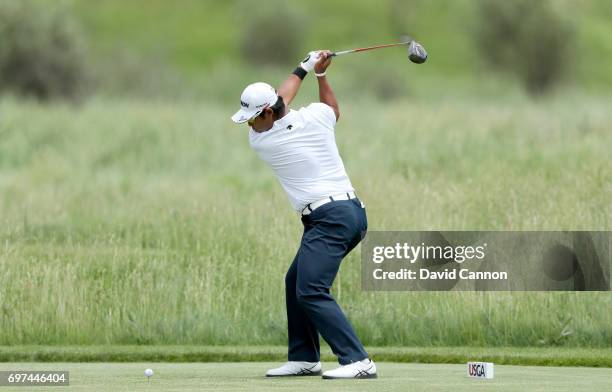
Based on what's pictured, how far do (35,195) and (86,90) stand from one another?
77.9ft

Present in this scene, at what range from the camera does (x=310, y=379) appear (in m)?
8.41

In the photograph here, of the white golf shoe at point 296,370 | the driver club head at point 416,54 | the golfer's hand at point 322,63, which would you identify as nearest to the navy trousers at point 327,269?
the white golf shoe at point 296,370

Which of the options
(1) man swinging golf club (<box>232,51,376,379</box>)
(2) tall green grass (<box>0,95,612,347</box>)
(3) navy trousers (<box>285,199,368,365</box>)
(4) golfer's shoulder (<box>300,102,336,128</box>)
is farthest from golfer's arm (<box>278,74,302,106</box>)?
(2) tall green grass (<box>0,95,612,347</box>)

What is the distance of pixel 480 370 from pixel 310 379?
1064 mm

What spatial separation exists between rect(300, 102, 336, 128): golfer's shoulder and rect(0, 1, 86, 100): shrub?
1259 inches

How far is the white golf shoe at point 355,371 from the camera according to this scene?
322 inches

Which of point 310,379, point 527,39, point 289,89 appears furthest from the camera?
point 527,39

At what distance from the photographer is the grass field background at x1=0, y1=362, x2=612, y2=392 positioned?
7.58 metres

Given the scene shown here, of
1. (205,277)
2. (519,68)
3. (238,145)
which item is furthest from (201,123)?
(519,68)

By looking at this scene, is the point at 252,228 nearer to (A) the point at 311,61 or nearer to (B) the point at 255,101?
(A) the point at 311,61

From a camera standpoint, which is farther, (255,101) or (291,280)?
(291,280)

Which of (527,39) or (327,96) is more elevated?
(527,39)

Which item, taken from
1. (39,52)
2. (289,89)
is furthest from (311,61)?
(39,52)

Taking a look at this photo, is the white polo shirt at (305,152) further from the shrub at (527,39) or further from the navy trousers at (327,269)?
the shrub at (527,39)
